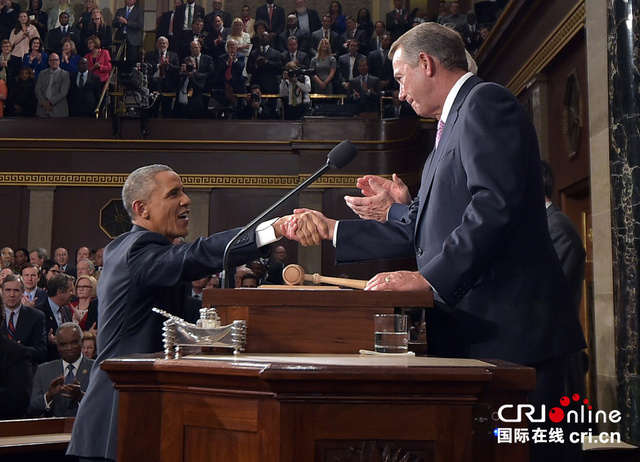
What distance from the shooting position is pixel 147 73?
11.9 m

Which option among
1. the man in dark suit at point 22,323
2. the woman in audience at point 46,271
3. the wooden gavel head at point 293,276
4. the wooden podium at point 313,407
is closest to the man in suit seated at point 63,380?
the man in dark suit at point 22,323

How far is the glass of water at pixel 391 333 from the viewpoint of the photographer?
1.70 meters

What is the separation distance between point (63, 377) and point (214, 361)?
3.47 meters

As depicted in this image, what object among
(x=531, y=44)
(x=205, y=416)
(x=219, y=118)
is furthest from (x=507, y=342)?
(x=219, y=118)

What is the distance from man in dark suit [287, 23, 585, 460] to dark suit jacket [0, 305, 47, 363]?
453 centimetres

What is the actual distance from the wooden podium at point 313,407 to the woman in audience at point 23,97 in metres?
11.3

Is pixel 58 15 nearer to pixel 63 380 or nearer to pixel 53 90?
pixel 53 90

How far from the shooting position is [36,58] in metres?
12.3

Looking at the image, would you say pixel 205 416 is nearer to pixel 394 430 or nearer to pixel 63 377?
pixel 394 430

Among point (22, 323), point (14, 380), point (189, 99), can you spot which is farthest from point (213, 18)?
point (14, 380)

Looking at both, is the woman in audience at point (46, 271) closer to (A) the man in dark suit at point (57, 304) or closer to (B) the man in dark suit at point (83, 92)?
(A) the man in dark suit at point (57, 304)

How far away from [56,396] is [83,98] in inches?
325

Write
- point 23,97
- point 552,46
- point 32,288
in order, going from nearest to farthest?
point 552,46 < point 32,288 < point 23,97

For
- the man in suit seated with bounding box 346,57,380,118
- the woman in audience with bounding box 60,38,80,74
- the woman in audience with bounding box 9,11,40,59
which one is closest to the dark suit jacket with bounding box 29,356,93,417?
the man in suit seated with bounding box 346,57,380,118
